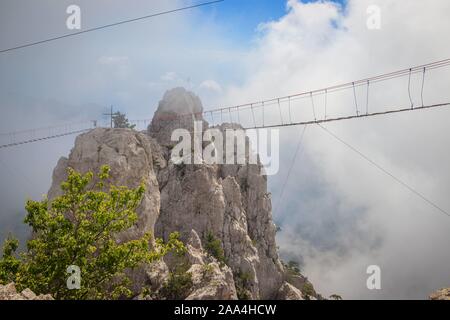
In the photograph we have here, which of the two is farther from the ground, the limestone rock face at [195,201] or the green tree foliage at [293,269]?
the limestone rock face at [195,201]

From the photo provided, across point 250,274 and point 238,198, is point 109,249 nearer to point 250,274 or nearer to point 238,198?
point 250,274

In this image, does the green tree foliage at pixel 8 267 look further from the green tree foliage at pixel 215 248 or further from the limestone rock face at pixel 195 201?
the green tree foliage at pixel 215 248

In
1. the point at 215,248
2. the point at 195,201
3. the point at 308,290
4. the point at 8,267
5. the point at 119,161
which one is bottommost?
the point at 308,290

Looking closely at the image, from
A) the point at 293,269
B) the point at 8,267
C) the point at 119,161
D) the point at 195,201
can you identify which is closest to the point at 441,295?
the point at 8,267

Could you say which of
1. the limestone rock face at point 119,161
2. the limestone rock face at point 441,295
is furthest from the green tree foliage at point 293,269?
the limestone rock face at point 441,295

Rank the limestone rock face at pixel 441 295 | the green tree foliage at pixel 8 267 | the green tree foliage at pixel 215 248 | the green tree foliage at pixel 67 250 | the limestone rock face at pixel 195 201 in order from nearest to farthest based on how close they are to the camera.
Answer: the limestone rock face at pixel 441 295
the green tree foliage at pixel 8 267
the green tree foliage at pixel 67 250
the limestone rock face at pixel 195 201
the green tree foliage at pixel 215 248

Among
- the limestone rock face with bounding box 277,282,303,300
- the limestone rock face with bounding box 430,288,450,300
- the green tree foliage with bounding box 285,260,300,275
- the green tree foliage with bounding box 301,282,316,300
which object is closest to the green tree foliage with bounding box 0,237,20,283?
the limestone rock face with bounding box 430,288,450,300

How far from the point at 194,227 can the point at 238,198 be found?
13.4 metres

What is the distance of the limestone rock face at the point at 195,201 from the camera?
42038 millimetres

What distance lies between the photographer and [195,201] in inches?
2477

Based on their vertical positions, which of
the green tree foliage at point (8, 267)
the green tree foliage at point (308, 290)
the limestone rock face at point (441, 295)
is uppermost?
the green tree foliage at point (8, 267)

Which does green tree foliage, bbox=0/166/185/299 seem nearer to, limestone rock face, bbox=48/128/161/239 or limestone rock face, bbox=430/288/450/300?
limestone rock face, bbox=48/128/161/239

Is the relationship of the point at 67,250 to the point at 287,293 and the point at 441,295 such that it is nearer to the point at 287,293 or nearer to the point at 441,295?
the point at 441,295
